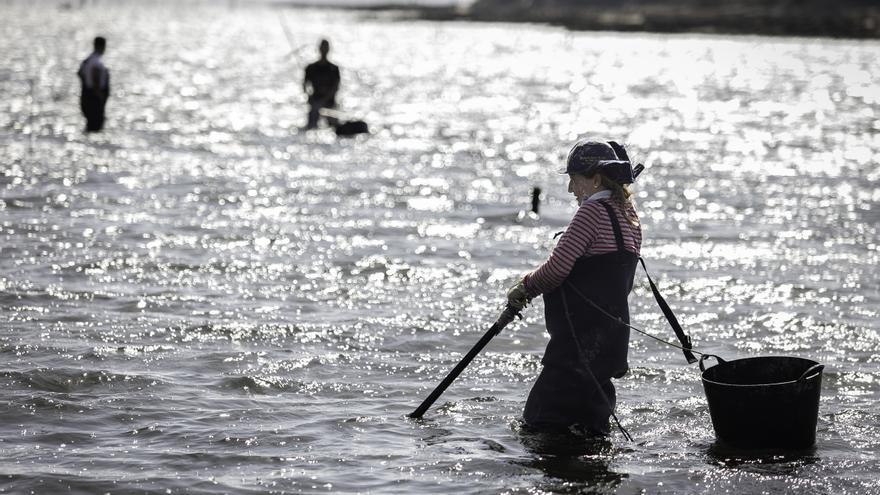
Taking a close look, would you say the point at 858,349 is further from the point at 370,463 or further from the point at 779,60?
the point at 779,60

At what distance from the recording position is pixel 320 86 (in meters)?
23.8

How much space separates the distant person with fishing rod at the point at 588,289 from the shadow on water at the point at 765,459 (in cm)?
62

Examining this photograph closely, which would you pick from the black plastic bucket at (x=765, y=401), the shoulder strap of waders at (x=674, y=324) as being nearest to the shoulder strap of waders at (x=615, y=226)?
the shoulder strap of waders at (x=674, y=324)

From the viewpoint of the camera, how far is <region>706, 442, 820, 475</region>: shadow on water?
6883mm

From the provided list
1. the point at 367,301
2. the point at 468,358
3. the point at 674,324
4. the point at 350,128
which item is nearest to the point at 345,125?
the point at 350,128

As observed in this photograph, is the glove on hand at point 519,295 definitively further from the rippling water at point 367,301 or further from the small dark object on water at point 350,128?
the small dark object on water at point 350,128

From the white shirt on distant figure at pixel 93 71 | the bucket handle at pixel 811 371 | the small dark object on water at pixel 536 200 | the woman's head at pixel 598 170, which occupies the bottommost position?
the bucket handle at pixel 811 371

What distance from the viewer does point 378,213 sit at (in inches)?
608

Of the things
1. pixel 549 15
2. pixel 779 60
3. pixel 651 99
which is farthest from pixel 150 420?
pixel 549 15

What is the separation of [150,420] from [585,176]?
278 cm

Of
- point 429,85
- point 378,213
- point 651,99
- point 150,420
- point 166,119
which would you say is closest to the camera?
point 150,420

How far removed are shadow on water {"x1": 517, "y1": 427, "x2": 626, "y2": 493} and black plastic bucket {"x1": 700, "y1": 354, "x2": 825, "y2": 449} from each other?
0.62 metres

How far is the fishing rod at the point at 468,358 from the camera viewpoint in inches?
275

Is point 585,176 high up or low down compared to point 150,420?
up
